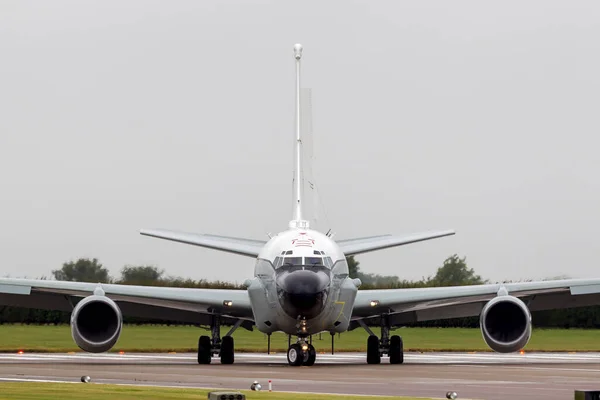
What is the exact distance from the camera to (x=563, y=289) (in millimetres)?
30469

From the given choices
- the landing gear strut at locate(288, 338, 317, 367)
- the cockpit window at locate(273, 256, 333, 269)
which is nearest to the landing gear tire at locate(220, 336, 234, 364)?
the landing gear strut at locate(288, 338, 317, 367)

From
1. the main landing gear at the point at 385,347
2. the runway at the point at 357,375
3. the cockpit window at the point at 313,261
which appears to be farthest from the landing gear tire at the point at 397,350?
the cockpit window at the point at 313,261

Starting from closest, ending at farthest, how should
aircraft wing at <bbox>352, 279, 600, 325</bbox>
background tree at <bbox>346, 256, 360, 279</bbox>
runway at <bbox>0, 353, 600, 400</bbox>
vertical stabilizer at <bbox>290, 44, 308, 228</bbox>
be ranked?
runway at <bbox>0, 353, 600, 400</bbox> → aircraft wing at <bbox>352, 279, 600, 325</bbox> → vertical stabilizer at <bbox>290, 44, 308, 228</bbox> → background tree at <bbox>346, 256, 360, 279</bbox>

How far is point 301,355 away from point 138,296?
4326 millimetres

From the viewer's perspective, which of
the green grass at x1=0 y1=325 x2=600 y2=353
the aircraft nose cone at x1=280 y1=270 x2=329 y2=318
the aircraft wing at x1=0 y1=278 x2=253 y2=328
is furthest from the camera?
the green grass at x1=0 y1=325 x2=600 y2=353

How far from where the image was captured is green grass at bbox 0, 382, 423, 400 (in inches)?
660

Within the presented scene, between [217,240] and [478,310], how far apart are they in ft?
24.2

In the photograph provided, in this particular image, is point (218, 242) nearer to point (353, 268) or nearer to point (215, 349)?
point (215, 349)

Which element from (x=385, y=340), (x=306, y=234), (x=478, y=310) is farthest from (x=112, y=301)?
(x=478, y=310)

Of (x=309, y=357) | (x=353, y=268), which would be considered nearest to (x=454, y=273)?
(x=353, y=268)

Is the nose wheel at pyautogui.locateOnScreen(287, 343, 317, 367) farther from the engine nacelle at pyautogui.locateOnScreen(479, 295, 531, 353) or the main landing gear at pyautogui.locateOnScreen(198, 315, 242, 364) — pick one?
the engine nacelle at pyautogui.locateOnScreen(479, 295, 531, 353)

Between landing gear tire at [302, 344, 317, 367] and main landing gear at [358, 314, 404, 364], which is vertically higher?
main landing gear at [358, 314, 404, 364]

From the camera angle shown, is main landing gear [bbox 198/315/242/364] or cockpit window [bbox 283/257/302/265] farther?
main landing gear [bbox 198/315/242/364]

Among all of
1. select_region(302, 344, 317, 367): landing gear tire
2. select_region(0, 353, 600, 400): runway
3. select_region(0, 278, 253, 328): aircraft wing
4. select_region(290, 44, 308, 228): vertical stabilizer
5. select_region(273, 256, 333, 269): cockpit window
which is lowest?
select_region(0, 353, 600, 400): runway
